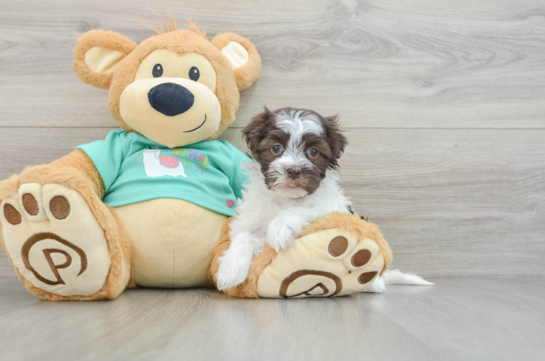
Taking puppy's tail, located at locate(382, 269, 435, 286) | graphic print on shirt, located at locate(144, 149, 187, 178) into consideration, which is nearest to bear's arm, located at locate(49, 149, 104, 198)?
graphic print on shirt, located at locate(144, 149, 187, 178)

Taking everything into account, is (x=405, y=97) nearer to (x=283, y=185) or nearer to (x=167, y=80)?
(x=283, y=185)

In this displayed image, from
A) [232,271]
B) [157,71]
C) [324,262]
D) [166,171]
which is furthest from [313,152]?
[157,71]

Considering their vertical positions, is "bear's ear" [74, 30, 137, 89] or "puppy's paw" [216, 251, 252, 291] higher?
"bear's ear" [74, 30, 137, 89]

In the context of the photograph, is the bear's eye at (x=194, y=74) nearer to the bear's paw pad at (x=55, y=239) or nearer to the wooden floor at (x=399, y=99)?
the wooden floor at (x=399, y=99)

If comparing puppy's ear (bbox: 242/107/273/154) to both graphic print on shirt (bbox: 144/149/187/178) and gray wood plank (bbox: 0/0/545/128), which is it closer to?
graphic print on shirt (bbox: 144/149/187/178)

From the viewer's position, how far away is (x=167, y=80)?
1458 millimetres

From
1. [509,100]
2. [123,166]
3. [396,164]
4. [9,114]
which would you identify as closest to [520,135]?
[509,100]

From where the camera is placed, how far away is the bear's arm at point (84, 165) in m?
1.40

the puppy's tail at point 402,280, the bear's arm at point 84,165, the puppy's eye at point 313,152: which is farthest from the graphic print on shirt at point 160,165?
the puppy's tail at point 402,280

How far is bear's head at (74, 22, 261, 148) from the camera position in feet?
4.72

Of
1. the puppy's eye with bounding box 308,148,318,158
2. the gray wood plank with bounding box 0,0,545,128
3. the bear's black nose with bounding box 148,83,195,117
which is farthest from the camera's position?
the gray wood plank with bounding box 0,0,545,128

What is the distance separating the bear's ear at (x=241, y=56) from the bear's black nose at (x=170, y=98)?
0.32 meters

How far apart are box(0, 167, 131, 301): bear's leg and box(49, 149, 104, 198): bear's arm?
0.70 feet

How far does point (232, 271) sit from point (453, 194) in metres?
1.16
